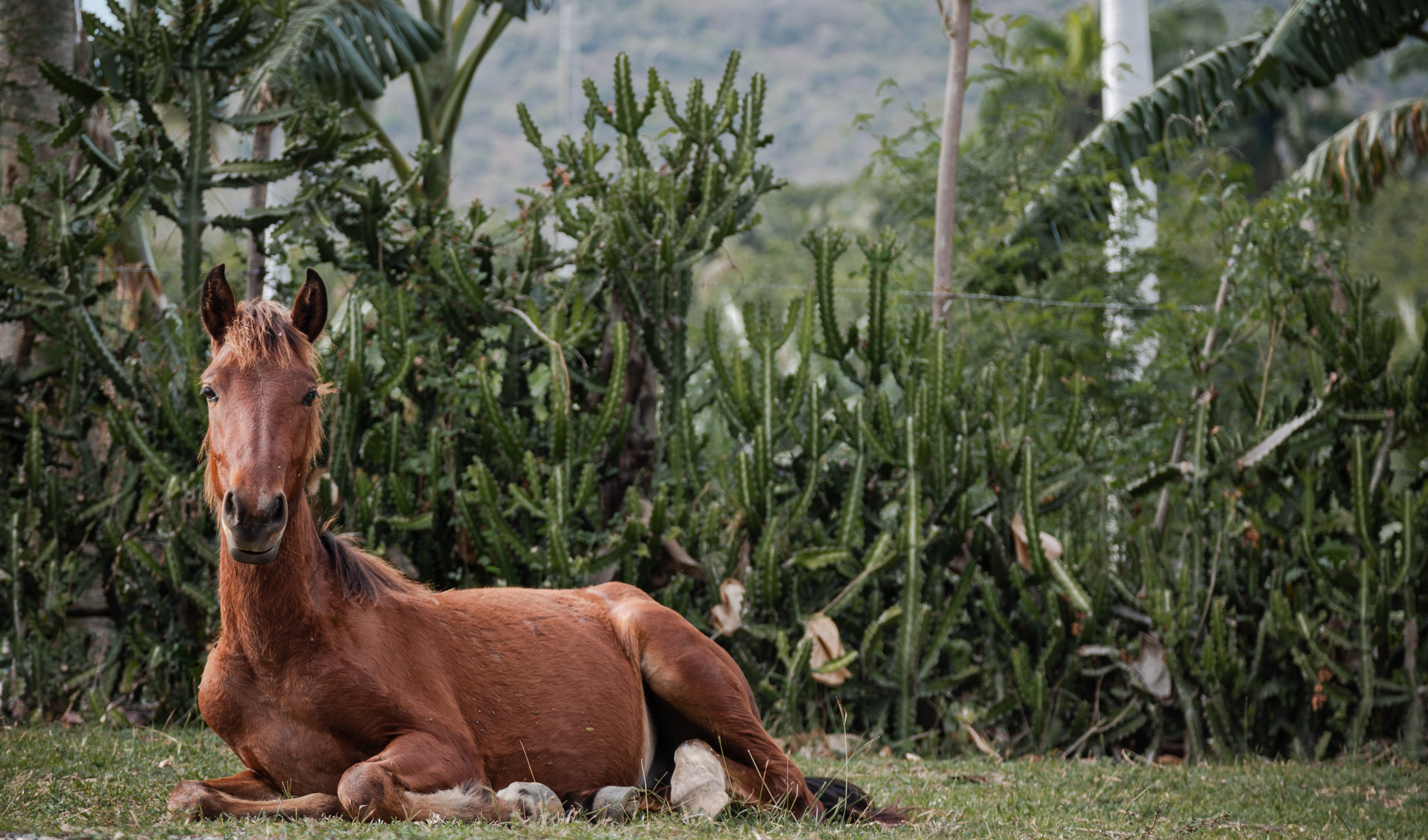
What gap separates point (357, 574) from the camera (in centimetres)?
360

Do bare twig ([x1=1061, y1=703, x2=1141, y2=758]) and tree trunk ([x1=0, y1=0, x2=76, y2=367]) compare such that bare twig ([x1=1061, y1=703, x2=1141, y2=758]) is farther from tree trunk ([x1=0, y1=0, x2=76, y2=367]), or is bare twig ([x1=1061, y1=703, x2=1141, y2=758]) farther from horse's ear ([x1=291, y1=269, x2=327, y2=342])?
tree trunk ([x1=0, y1=0, x2=76, y2=367])

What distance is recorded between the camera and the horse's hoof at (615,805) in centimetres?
365

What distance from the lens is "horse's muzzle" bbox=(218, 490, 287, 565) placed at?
2889mm

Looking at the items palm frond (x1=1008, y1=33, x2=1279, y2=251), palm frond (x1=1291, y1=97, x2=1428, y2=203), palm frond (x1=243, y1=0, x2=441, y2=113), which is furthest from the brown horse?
palm frond (x1=1291, y1=97, x2=1428, y2=203)

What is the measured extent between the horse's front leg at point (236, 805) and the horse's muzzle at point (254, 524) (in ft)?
2.65

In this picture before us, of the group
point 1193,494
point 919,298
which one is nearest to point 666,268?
point 919,298

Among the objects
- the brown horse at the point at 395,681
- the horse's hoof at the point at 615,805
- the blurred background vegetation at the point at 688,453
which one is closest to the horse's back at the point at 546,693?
the brown horse at the point at 395,681

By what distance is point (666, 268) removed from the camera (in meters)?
6.96

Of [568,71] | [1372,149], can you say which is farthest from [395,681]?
[568,71]

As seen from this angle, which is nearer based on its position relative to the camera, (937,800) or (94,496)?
(937,800)

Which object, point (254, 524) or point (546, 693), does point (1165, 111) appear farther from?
point (254, 524)

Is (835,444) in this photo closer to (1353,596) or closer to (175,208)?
(1353,596)

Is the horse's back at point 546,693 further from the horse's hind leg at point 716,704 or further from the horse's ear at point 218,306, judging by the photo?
the horse's ear at point 218,306

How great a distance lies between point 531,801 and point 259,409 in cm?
151
